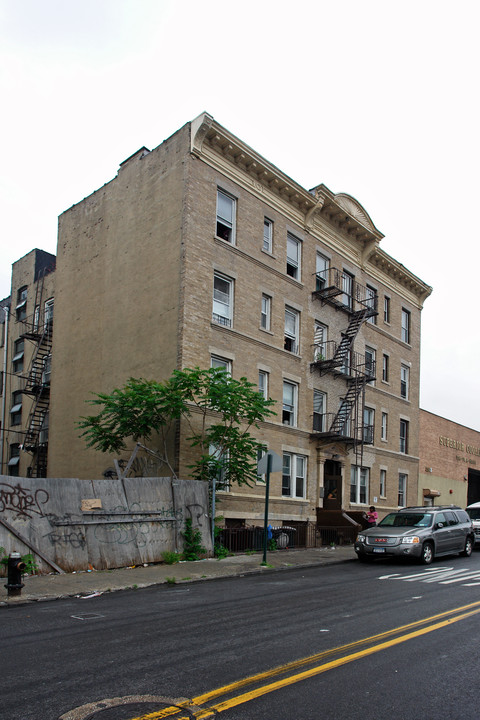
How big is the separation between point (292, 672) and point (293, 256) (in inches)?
869

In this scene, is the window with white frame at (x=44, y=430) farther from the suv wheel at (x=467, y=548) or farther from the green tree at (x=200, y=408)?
the suv wheel at (x=467, y=548)

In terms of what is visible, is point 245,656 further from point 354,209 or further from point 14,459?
point 14,459

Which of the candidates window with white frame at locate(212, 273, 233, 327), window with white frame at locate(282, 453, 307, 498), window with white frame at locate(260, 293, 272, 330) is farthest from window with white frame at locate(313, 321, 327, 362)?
window with white frame at locate(212, 273, 233, 327)

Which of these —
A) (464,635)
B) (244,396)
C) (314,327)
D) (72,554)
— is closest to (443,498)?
(314,327)

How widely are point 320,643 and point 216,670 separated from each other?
1.67 meters

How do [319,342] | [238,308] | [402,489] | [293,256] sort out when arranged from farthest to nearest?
1. [402,489]
2. [319,342]
3. [293,256]
4. [238,308]

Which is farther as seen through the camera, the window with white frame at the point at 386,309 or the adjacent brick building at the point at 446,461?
the adjacent brick building at the point at 446,461

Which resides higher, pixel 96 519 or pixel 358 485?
pixel 358 485

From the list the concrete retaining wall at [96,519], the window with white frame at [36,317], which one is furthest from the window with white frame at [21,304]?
the concrete retaining wall at [96,519]

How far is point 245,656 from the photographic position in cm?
666

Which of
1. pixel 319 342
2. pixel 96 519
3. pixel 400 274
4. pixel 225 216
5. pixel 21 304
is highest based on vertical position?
pixel 400 274

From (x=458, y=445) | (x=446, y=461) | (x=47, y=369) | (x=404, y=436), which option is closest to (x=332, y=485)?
(x=404, y=436)

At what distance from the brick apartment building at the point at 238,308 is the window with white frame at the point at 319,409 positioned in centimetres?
7

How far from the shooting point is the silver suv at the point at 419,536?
17094 millimetres
